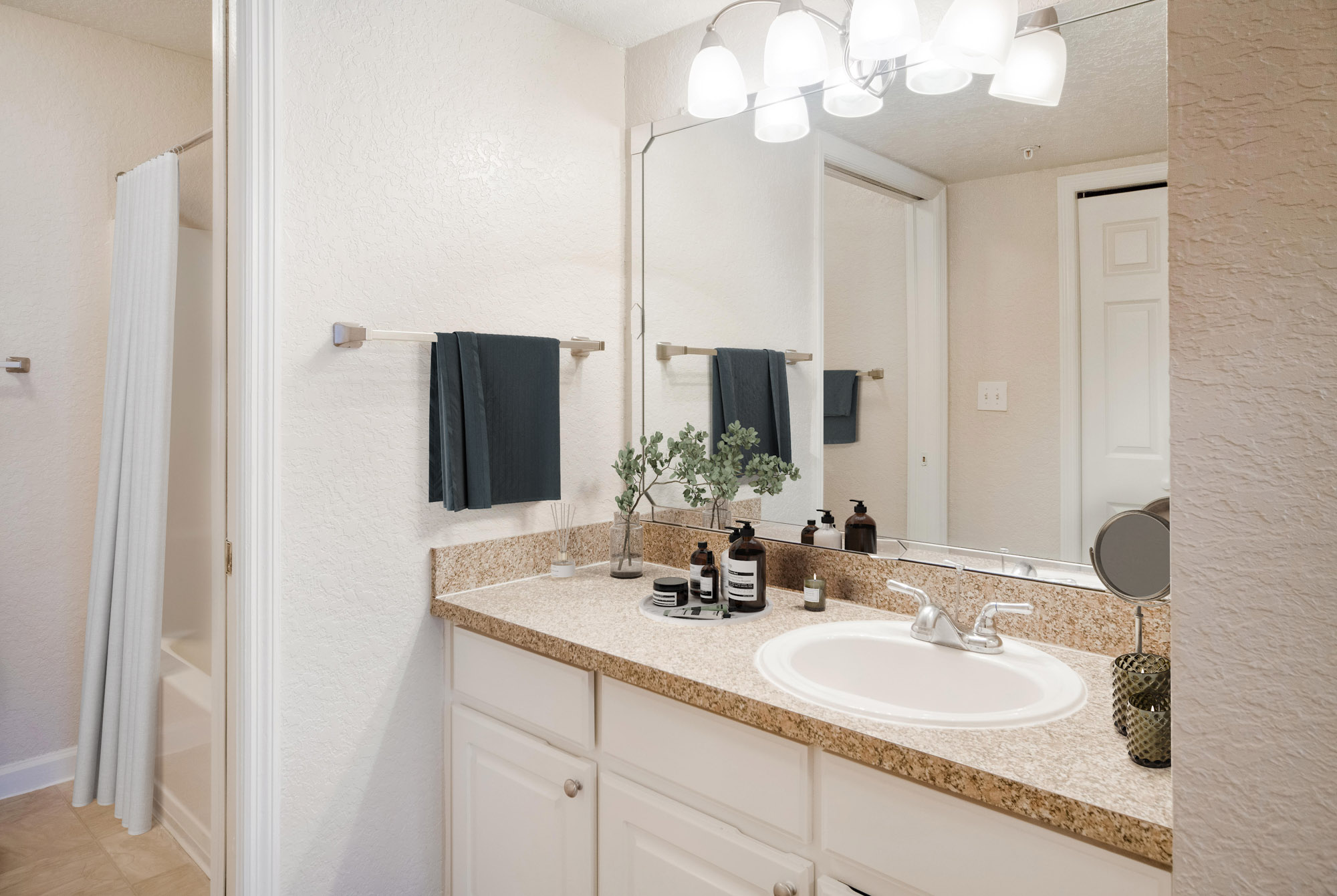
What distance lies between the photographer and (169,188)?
2041mm

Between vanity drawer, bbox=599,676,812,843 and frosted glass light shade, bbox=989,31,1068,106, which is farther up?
frosted glass light shade, bbox=989,31,1068,106

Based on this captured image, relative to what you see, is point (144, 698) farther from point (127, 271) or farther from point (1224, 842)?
point (1224, 842)

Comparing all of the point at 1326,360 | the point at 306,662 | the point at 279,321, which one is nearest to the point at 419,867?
the point at 306,662

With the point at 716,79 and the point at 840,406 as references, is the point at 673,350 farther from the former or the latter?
the point at 716,79

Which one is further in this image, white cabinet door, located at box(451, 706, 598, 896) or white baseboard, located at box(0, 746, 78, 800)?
white baseboard, located at box(0, 746, 78, 800)

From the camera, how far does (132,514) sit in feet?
6.86

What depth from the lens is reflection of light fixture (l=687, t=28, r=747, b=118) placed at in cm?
173

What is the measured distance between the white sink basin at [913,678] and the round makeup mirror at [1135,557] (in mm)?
199

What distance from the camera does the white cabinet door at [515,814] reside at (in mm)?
1403

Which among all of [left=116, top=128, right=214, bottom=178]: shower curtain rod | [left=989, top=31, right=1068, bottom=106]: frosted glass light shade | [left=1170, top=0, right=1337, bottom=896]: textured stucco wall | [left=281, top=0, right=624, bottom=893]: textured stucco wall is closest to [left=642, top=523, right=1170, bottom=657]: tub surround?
[left=281, top=0, right=624, bottom=893]: textured stucco wall

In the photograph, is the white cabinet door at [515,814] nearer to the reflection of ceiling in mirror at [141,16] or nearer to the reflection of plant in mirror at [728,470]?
the reflection of plant in mirror at [728,470]

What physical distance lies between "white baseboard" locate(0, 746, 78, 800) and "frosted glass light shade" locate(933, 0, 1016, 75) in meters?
3.10

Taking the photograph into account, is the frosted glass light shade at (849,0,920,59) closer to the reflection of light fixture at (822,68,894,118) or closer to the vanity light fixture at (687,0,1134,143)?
the vanity light fixture at (687,0,1134,143)

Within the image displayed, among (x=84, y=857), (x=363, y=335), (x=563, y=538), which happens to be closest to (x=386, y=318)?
(x=363, y=335)
